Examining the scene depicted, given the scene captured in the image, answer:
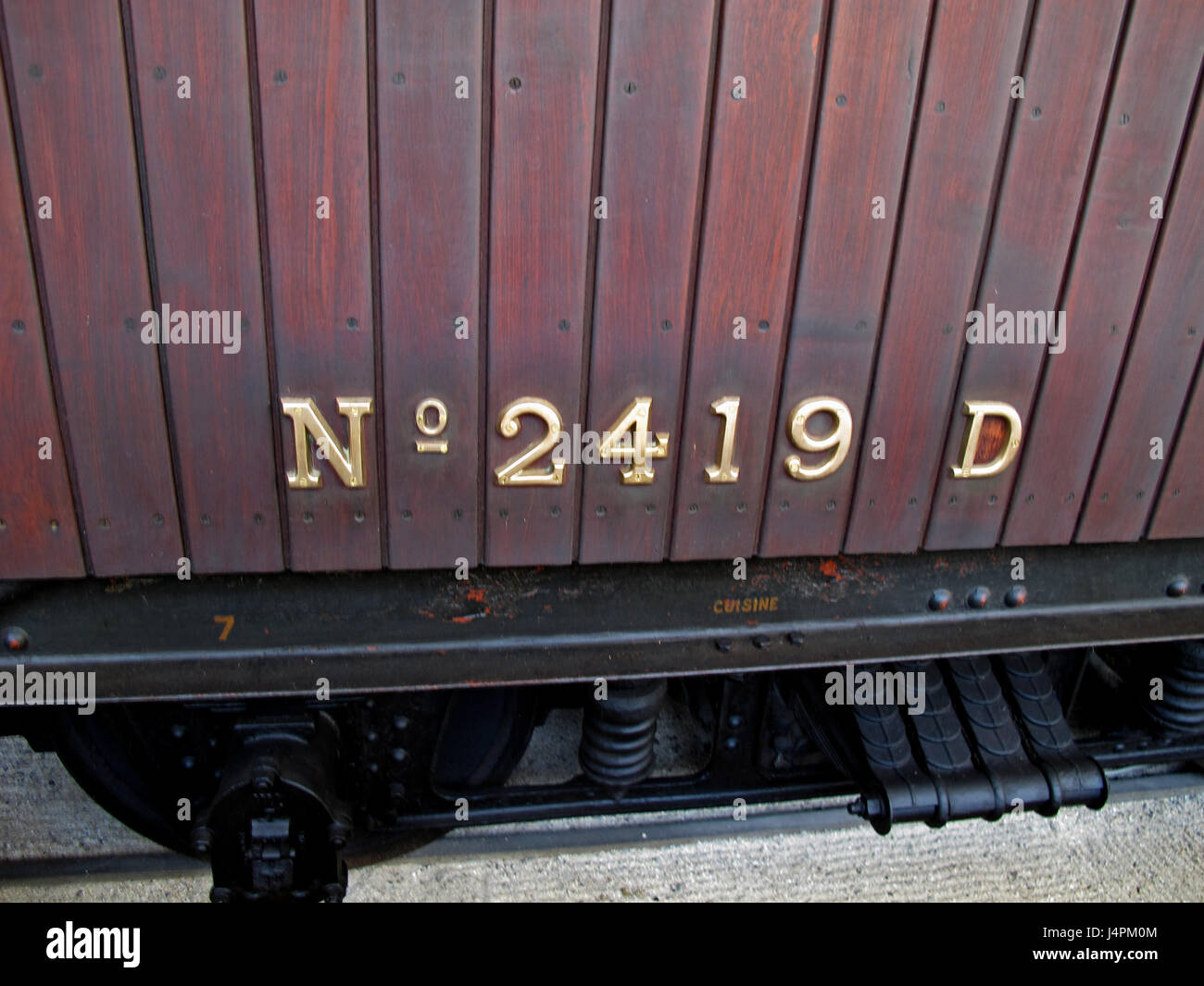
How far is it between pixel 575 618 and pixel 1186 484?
145 cm

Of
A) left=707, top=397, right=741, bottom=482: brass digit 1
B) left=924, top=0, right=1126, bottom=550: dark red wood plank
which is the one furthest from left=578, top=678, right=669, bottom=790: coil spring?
left=924, top=0, right=1126, bottom=550: dark red wood plank

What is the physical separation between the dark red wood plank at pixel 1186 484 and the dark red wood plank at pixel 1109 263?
0.22 metres

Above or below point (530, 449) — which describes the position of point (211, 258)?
above

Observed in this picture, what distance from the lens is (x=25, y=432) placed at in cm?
160

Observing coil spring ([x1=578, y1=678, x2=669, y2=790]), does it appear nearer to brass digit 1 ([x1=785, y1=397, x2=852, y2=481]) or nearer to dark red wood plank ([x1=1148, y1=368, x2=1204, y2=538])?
brass digit 1 ([x1=785, y1=397, x2=852, y2=481])

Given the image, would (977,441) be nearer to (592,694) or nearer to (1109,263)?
(1109,263)

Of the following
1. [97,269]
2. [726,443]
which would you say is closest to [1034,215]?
[726,443]

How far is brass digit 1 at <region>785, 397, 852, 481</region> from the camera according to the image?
5.98 ft

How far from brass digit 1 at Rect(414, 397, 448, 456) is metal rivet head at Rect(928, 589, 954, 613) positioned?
1186 mm

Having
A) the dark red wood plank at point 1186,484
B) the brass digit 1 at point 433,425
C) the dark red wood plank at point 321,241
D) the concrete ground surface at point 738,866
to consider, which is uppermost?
the dark red wood plank at point 321,241

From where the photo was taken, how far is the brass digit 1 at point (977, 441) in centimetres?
191

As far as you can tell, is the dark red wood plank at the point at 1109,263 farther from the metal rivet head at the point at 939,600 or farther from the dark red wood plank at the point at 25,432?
the dark red wood plank at the point at 25,432

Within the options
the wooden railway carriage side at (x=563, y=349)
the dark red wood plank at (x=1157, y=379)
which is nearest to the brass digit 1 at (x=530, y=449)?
the wooden railway carriage side at (x=563, y=349)

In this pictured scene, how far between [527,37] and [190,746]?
1.87 m
